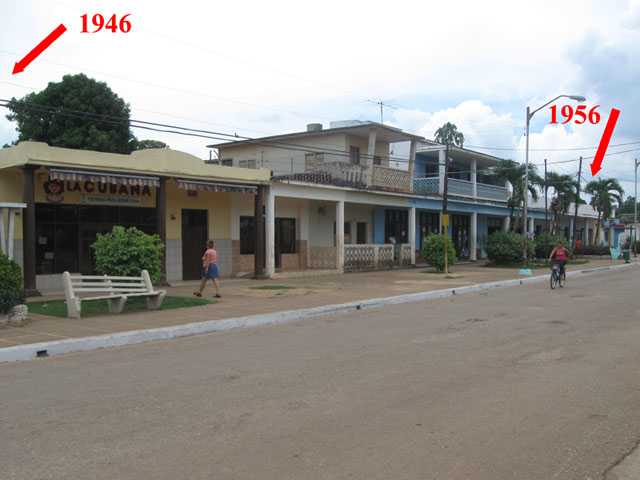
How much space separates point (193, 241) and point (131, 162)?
493 cm

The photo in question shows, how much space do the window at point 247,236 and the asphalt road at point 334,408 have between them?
13.8m

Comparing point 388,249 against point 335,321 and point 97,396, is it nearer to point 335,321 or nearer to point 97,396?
point 335,321

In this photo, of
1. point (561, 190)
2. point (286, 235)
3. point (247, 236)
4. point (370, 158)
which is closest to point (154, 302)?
point (247, 236)

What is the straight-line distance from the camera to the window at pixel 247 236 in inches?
978

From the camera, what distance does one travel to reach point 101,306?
14602 mm

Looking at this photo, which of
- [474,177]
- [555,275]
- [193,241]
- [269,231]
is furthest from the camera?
[474,177]

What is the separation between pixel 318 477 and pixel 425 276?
2165cm

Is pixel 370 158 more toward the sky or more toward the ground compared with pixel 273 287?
more toward the sky

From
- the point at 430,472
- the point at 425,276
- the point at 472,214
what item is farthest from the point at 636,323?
the point at 472,214

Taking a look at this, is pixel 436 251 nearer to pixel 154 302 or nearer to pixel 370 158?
pixel 370 158

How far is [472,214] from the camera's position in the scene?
37.9 m

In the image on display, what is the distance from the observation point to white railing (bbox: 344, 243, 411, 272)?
27875 mm

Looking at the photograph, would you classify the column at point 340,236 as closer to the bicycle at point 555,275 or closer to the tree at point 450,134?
the bicycle at point 555,275

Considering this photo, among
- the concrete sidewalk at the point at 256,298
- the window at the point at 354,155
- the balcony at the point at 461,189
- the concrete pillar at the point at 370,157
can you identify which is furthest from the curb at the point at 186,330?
the balcony at the point at 461,189
